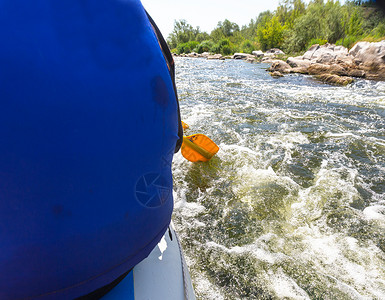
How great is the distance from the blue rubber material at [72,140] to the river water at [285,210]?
1258mm

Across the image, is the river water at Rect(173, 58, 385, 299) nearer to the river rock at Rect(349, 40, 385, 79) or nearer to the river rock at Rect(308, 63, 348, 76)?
the river rock at Rect(308, 63, 348, 76)

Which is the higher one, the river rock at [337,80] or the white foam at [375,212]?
the white foam at [375,212]

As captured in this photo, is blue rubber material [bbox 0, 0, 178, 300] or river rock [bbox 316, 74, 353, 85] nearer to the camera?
blue rubber material [bbox 0, 0, 178, 300]

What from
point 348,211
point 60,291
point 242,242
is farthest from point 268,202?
point 60,291

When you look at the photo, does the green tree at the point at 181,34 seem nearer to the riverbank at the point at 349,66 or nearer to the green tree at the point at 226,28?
the green tree at the point at 226,28

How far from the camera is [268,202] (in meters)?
2.34

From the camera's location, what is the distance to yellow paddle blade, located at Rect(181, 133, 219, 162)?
9.70 ft

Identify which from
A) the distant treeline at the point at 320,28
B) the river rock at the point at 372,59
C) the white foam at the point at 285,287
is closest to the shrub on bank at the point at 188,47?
the distant treeline at the point at 320,28

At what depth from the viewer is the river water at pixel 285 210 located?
1593 millimetres

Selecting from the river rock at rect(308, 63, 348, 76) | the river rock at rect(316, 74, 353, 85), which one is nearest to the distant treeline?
the river rock at rect(308, 63, 348, 76)

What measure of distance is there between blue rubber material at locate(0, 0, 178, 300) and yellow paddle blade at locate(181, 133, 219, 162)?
231 cm

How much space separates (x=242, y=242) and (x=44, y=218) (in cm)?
173

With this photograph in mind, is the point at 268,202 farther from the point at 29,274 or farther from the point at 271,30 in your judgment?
the point at 271,30

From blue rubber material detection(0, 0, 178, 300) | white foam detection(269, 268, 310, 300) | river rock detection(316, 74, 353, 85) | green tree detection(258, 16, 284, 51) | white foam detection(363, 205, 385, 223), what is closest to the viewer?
blue rubber material detection(0, 0, 178, 300)
